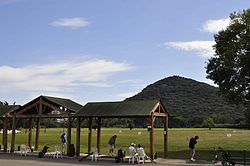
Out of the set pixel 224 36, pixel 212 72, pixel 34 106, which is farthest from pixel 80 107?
pixel 224 36

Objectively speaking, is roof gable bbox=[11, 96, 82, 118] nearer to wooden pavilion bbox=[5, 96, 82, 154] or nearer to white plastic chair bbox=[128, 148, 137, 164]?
wooden pavilion bbox=[5, 96, 82, 154]

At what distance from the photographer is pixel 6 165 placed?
2203cm

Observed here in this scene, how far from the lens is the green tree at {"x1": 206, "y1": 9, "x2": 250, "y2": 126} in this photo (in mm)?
34312

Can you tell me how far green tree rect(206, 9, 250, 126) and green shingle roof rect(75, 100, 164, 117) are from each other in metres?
10.2

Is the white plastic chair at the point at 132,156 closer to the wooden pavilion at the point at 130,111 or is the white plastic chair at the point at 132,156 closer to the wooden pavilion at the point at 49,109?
the wooden pavilion at the point at 130,111

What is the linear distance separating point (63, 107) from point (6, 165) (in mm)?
8782

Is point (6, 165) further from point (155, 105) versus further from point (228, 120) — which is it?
point (228, 120)

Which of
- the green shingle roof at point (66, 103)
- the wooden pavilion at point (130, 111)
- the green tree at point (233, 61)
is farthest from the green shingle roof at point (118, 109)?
the green tree at point (233, 61)

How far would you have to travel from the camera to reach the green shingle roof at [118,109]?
26844 mm

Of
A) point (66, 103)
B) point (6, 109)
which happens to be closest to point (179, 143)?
point (66, 103)

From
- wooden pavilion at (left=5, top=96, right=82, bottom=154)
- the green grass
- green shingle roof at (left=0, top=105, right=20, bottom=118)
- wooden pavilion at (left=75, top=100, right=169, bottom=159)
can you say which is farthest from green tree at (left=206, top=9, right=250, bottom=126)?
green shingle roof at (left=0, top=105, right=20, bottom=118)

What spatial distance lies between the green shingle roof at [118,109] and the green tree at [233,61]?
1019 cm

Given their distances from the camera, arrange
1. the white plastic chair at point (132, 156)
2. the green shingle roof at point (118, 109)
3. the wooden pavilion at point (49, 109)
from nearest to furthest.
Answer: the white plastic chair at point (132, 156) → the green shingle roof at point (118, 109) → the wooden pavilion at point (49, 109)

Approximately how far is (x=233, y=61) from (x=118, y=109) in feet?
40.2
